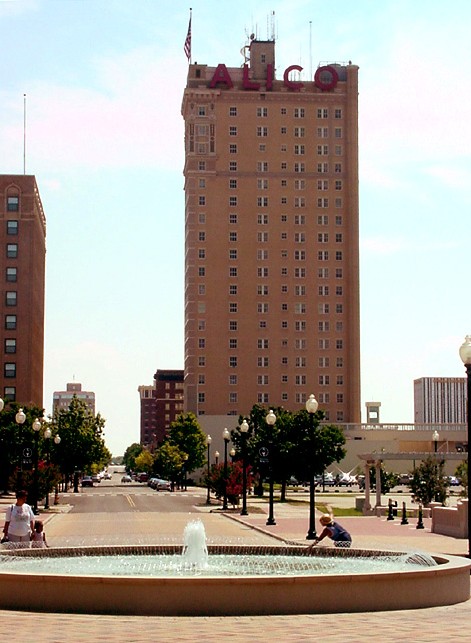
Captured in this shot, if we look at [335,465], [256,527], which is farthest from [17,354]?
[256,527]

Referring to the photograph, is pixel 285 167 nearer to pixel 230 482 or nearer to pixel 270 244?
pixel 270 244

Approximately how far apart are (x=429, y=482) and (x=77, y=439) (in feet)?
161

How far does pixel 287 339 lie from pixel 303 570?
5333 inches

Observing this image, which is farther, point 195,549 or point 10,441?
point 10,441

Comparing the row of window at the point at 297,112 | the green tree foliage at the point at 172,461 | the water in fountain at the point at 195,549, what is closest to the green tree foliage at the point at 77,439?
the green tree foliage at the point at 172,461

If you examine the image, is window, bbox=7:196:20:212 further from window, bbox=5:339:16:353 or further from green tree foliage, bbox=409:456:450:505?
green tree foliage, bbox=409:456:450:505

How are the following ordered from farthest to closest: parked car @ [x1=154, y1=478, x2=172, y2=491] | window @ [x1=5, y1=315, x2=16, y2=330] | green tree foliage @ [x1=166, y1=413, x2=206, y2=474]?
green tree foliage @ [x1=166, y1=413, x2=206, y2=474] → window @ [x1=5, y1=315, x2=16, y2=330] → parked car @ [x1=154, y1=478, x2=172, y2=491]

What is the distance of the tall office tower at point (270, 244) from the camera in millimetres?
156625

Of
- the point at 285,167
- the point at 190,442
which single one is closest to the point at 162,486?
the point at 190,442

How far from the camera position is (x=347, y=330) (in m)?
159

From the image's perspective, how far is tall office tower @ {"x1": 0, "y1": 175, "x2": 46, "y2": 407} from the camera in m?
134

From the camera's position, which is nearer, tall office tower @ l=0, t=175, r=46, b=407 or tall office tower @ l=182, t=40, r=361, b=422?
tall office tower @ l=0, t=175, r=46, b=407

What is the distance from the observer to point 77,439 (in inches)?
4016

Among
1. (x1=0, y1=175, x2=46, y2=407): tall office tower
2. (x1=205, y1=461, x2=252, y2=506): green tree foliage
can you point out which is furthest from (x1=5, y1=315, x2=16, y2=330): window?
(x1=205, y1=461, x2=252, y2=506): green tree foliage
